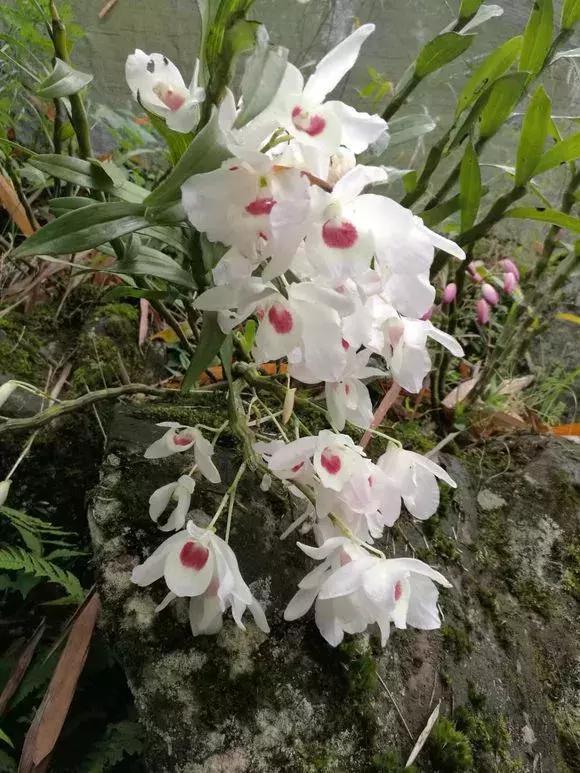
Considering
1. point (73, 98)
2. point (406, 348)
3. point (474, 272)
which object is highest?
point (73, 98)

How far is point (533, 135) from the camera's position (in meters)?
0.86

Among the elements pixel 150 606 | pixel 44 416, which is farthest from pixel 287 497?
pixel 44 416

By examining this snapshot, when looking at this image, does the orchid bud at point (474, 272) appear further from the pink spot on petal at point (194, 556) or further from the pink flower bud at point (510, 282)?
the pink spot on petal at point (194, 556)

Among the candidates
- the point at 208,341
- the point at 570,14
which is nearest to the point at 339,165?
the point at 208,341

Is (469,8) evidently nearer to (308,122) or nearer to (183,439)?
(308,122)

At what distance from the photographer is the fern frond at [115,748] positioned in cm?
85

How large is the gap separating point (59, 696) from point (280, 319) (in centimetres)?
74

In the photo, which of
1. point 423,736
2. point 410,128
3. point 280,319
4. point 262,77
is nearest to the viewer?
point 262,77

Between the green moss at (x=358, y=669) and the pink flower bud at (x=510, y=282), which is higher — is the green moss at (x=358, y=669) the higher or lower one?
the lower one

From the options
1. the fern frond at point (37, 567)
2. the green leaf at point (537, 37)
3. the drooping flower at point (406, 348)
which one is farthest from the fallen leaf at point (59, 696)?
the green leaf at point (537, 37)

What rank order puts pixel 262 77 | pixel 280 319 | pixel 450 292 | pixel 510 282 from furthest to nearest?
1. pixel 510 282
2. pixel 450 292
3. pixel 280 319
4. pixel 262 77

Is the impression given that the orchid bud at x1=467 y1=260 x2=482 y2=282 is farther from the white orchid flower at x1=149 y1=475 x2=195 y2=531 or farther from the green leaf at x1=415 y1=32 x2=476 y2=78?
the white orchid flower at x1=149 y1=475 x2=195 y2=531

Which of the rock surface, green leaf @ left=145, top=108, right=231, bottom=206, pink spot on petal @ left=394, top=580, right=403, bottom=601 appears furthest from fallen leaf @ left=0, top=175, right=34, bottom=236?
pink spot on petal @ left=394, top=580, right=403, bottom=601

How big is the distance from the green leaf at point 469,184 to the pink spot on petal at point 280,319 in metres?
0.48
